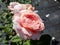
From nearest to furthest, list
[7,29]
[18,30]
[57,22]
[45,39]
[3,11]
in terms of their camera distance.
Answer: [18,30] < [45,39] < [7,29] < [3,11] < [57,22]

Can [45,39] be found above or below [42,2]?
above

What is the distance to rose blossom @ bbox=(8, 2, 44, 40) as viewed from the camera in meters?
0.80

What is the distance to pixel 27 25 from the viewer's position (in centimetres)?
82

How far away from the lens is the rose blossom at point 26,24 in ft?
2.63

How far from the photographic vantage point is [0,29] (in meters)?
1.09

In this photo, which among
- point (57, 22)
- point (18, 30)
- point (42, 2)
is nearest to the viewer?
point (18, 30)

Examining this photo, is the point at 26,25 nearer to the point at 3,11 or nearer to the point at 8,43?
the point at 8,43

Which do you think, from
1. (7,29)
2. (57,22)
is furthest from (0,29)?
(57,22)

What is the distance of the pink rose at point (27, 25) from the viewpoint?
803mm

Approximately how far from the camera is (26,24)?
825 millimetres

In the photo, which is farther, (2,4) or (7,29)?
(2,4)

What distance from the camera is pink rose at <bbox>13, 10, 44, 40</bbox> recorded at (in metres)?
0.80

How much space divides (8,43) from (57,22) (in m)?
1.46

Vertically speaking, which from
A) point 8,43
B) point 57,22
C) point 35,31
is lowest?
point 57,22
